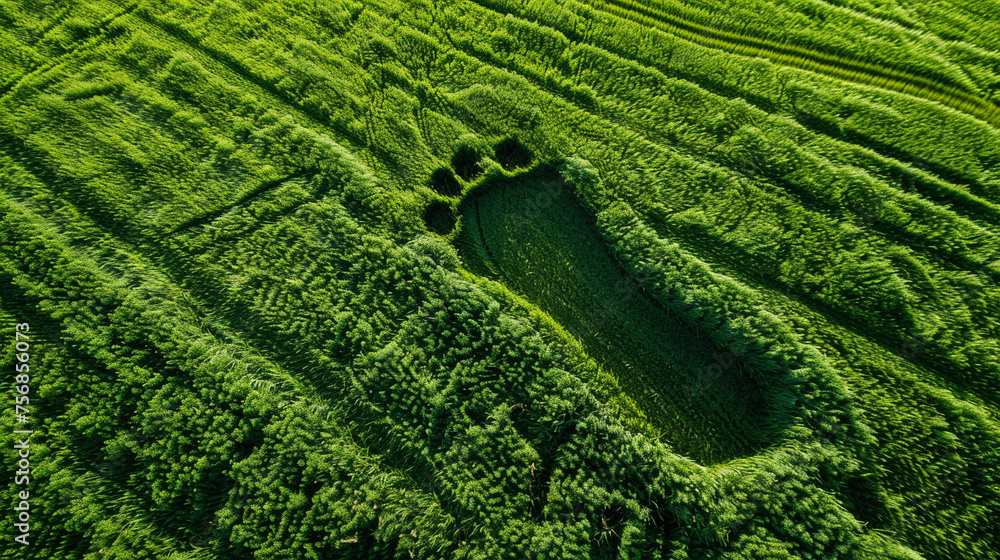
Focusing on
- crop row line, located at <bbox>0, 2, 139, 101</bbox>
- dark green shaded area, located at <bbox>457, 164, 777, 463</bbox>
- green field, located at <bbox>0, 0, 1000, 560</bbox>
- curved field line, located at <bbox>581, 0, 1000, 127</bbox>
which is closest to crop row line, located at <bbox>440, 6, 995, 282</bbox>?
green field, located at <bbox>0, 0, 1000, 560</bbox>

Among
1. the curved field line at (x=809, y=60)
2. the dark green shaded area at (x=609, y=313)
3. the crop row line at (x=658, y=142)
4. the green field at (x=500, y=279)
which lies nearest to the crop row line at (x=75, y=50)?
the green field at (x=500, y=279)

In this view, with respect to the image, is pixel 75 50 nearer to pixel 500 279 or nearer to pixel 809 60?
pixel 500 279

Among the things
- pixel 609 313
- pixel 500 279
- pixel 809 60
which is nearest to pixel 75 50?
pixel 500 279

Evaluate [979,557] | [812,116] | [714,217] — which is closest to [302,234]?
[714,217]

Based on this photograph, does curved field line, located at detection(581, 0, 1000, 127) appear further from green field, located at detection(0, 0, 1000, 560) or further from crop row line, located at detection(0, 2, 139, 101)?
crop row line, located at detection(0, 2, 139, 101)

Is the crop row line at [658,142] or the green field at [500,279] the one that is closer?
the green field at [500,279]

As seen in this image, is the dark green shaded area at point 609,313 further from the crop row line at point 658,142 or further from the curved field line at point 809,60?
the curved field line at point 809,60

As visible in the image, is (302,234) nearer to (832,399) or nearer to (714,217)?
(714,217)
